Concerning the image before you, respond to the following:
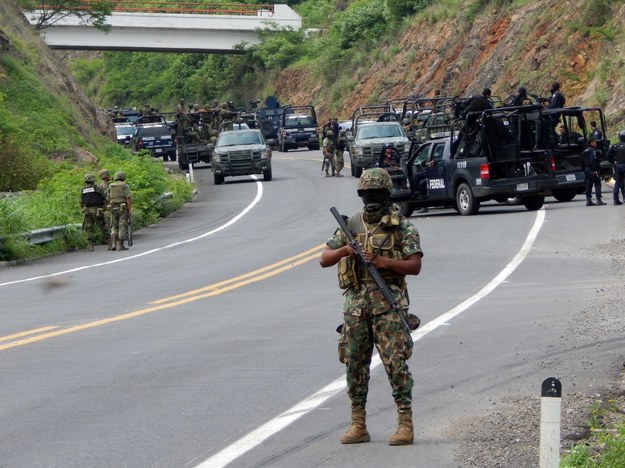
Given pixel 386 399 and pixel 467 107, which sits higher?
pixel 467 107

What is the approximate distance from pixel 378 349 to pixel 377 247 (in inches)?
24.0

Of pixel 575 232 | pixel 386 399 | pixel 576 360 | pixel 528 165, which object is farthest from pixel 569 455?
pixel 528 165

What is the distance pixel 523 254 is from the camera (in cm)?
2062

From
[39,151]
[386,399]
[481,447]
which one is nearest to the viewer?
[481,447]

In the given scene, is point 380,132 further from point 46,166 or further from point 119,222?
point 119,222

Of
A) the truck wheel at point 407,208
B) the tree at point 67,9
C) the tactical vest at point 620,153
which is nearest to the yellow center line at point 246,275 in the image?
the truck wheel at point 407,208

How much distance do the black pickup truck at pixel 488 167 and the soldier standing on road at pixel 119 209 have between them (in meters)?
5.90

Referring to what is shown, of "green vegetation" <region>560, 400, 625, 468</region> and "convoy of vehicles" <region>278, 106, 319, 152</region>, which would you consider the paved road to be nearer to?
"green vegetation" <region>560, 400, 625, 468</region>

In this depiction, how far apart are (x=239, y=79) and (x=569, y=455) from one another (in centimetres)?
10238

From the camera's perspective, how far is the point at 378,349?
316 inches

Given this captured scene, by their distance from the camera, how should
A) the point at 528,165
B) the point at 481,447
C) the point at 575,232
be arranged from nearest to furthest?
the point at 481,447 → the point at 575,232 → the point at 528,165

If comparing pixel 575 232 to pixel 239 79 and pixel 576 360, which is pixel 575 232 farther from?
pixel 239 79

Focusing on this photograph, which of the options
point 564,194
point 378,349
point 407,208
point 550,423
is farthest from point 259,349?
point 564,194

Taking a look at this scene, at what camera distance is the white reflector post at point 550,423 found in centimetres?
619
